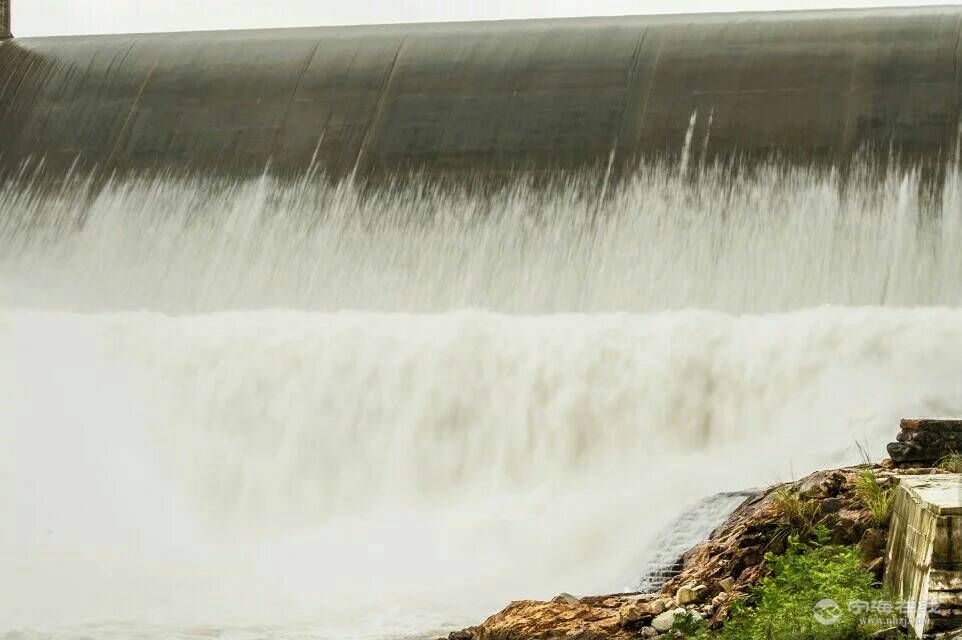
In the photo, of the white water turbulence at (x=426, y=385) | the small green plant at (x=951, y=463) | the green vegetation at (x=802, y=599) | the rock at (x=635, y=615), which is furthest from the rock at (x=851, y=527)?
the white water turbulence at (x=426, y=385)

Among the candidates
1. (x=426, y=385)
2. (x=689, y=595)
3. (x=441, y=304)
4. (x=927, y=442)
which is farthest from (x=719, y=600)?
(x=441, y=304)

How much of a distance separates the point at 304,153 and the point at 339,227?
1.92 m

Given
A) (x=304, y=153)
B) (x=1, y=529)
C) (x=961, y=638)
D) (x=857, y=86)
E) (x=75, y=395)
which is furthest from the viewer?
(x=304, y=153)

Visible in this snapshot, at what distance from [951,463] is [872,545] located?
996mm

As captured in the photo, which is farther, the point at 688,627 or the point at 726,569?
the point at 726,569

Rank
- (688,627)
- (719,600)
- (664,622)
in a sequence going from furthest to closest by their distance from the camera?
(719,600), (664,622), (688,627)

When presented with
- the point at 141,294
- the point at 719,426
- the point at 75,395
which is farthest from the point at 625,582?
the point at 141,294

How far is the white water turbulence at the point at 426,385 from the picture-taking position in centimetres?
1511

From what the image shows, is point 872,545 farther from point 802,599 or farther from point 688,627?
point 688,627

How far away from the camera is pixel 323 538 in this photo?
15930 mm

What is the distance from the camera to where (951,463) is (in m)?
11.0

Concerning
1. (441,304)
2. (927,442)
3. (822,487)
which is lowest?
(822,487)

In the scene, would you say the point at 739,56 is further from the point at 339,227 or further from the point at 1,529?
the point at 1,529

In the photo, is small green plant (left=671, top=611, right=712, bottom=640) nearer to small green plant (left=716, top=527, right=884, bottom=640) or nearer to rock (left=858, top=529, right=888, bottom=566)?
small green plant (left=716, top=527, right=884, bottom=640)
